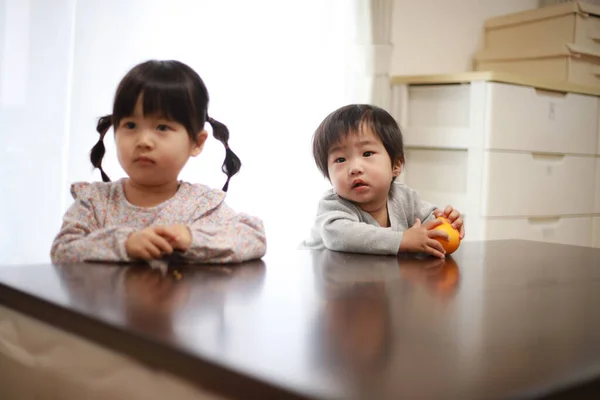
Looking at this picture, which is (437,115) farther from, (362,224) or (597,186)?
(362,224)

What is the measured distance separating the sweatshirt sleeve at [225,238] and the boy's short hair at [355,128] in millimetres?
319

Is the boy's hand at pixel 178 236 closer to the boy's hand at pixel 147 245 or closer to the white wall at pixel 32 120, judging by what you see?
the boy's hand at pixel 147 245

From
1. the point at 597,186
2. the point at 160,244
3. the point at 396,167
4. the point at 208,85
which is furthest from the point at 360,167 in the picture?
the point at 597,186

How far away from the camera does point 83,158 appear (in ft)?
6.09

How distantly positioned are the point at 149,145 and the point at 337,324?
51 cm

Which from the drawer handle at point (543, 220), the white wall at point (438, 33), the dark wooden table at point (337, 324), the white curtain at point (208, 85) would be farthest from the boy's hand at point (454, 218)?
the white wall at point (438, 33)

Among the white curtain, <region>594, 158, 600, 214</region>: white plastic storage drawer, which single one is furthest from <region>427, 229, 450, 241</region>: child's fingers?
<region>594, 158, 600, 214</region>: white plastic storage drawer

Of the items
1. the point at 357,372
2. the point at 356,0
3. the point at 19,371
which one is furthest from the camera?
the point at 356,0

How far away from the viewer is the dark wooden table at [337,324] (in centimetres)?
52

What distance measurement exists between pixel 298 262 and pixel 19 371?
0.47 m

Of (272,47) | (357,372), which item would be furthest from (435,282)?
(272,47)

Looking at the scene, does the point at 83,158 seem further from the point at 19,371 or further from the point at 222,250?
the point at 19,371

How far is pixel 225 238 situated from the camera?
109 cm

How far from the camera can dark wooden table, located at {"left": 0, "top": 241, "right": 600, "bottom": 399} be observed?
0.52 m
